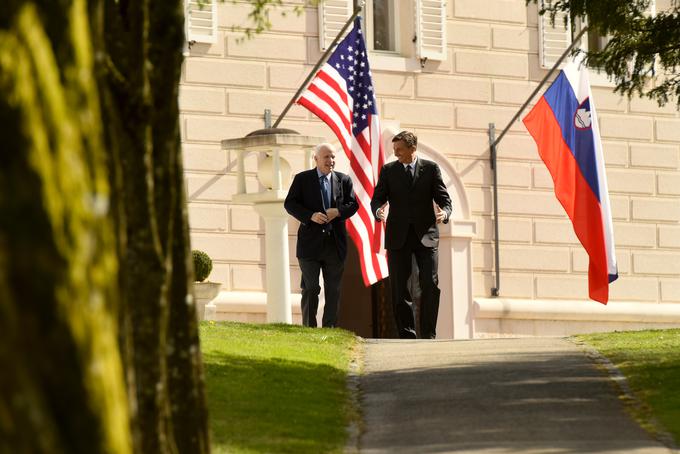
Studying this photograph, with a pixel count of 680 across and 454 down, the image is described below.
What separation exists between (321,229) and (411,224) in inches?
44.5

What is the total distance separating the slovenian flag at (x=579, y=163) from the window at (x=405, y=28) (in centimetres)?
363

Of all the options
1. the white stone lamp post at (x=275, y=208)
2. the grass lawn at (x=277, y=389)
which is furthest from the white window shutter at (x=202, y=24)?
the grass lawn at (x=277, y=389)

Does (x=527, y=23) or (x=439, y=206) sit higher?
(x=527, y=23)

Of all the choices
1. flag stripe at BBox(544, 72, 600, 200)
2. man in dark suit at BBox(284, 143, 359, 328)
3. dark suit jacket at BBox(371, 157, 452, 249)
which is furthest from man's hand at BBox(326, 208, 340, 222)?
flag stripe at BBox(544, 72, 600, 200)

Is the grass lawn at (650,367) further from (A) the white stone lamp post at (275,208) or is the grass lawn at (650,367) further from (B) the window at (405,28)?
(B) the window at (405,28)

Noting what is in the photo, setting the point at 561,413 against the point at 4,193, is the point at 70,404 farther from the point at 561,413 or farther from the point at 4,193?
the point at 561,413

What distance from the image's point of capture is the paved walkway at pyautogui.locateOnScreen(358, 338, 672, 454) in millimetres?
8898

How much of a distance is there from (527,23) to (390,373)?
1385 centimetres

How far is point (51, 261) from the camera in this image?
3879 mm

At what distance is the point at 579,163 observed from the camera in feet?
65.1

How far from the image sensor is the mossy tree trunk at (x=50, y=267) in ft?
12.4

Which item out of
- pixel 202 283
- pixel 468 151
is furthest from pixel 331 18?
pixel 202 283

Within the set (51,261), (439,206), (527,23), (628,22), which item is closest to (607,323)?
(527,23)

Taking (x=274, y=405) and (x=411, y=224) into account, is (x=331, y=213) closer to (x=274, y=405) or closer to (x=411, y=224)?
(x=411, y=224)
